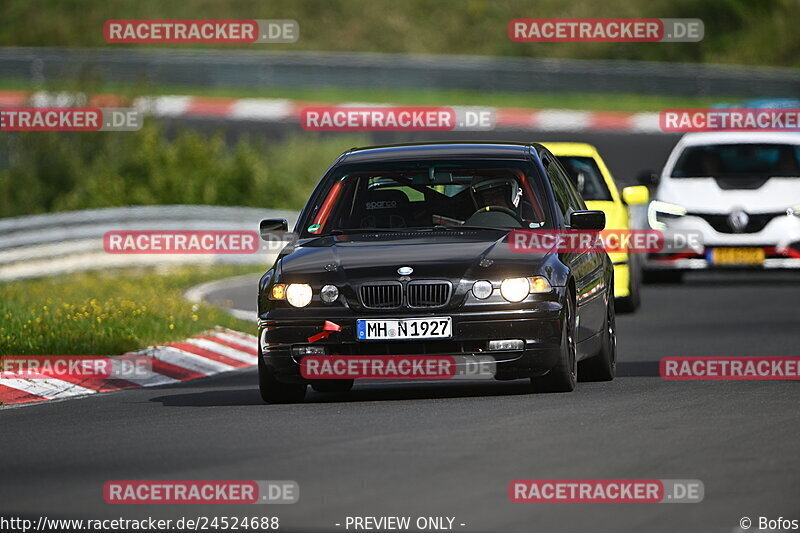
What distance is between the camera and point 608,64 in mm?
48438

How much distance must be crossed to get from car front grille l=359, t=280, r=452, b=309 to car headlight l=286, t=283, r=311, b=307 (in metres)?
0.35

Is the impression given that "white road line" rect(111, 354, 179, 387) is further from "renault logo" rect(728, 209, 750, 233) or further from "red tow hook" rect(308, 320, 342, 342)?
"renault logo" rect(728, 209, 750, 233)

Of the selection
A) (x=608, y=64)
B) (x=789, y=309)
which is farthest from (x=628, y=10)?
(x=789, y=309)

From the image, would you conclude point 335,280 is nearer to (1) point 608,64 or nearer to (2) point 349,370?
(2) point 349,370

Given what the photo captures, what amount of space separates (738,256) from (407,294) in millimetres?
11048

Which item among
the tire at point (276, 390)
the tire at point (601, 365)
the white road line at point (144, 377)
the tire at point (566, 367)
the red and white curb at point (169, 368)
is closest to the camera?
the tire at point (566, 367)

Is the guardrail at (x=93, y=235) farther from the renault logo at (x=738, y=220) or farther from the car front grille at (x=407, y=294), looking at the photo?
the car front grille at (x=407, y=294)

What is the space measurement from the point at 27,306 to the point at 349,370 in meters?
7.23

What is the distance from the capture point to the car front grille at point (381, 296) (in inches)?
449

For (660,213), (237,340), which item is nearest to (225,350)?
(237,340)

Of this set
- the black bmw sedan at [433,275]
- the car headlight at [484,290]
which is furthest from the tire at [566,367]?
the car headlight at [484,290]

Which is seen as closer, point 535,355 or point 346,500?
point 346,500

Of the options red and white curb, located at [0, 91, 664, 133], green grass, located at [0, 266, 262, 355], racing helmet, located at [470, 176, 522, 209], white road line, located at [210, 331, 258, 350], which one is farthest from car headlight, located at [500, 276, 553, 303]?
red and white curb, located at [0, 91, 664, 133]

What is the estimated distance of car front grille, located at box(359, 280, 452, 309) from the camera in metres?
11.4
